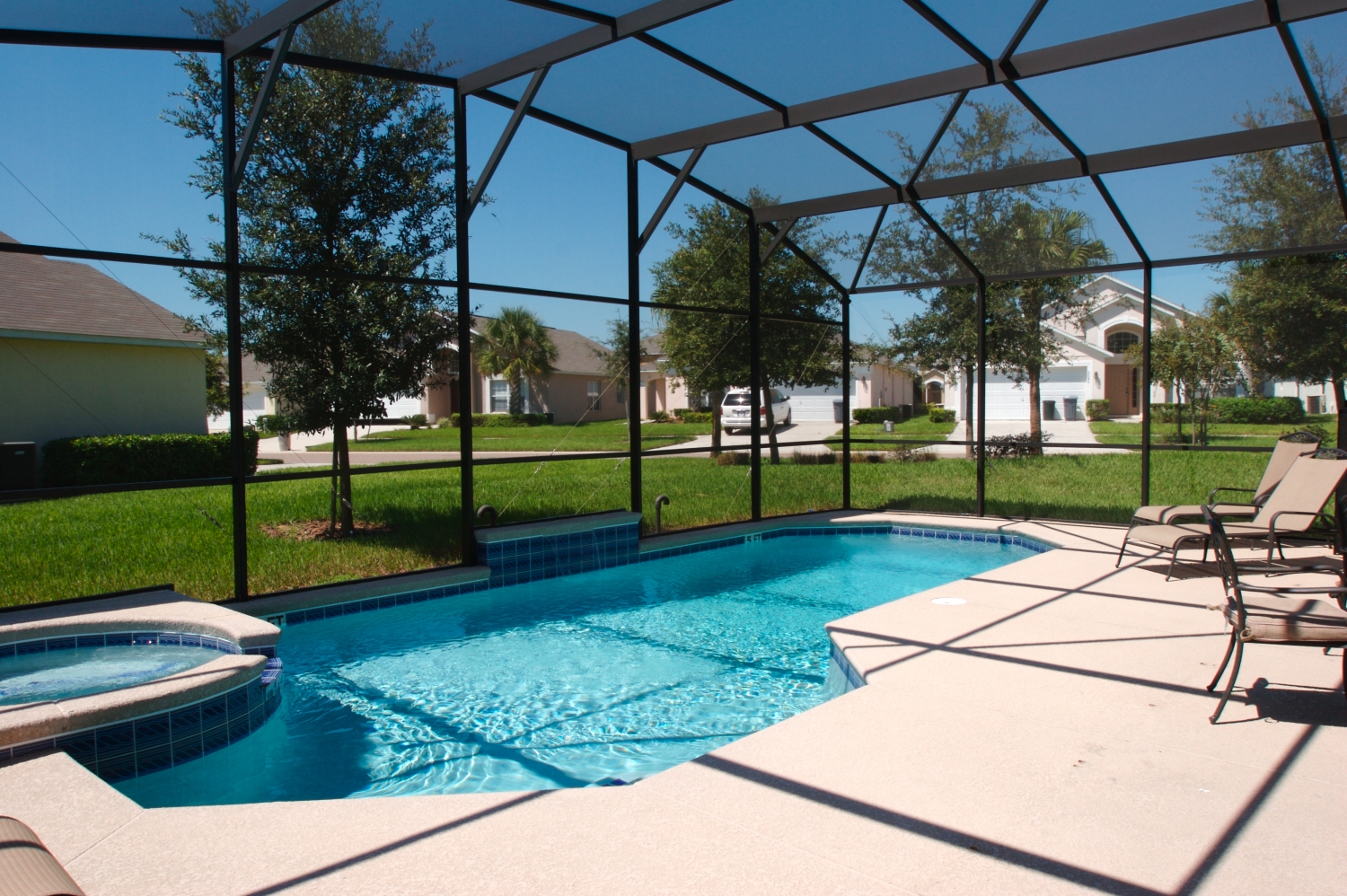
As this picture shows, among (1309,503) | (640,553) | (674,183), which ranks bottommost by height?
(640,553)

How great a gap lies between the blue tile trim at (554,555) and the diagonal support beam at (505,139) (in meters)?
2.73

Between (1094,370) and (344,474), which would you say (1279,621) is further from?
(1094,370)

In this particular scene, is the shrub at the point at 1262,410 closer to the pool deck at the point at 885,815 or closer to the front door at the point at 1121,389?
the front door at the point at 1121,389

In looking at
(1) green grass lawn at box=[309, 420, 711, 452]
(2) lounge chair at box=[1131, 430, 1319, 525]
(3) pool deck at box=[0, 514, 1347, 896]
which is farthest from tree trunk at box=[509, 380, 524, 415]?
(3) pool deck at box=[0, 514, 1347, 896]

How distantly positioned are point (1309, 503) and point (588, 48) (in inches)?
221

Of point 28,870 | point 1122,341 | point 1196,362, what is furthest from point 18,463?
point 1122,341

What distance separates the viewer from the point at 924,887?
2.24m

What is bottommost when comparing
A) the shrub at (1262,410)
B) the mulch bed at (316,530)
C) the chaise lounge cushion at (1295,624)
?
the mulch bed at (316,530)

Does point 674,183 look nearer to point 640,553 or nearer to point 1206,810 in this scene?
point 640,553

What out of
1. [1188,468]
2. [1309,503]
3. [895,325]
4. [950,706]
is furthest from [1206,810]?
[1188,468]

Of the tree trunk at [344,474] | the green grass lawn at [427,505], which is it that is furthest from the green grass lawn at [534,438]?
the tree trunk at [344,474]

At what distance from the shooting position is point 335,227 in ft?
24.5

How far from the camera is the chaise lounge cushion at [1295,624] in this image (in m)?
3.15

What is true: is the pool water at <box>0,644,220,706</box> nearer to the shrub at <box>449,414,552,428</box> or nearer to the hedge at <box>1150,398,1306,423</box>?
the hedge at <box>1150,398,1306,423</box>
